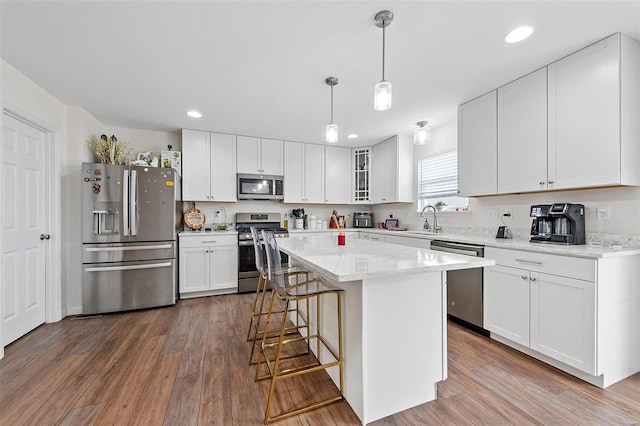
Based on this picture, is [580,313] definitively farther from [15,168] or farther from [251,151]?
[15,168]

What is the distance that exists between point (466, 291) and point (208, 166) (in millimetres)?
3683

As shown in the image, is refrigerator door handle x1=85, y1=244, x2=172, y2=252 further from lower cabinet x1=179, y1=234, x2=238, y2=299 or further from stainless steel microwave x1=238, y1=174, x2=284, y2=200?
stainless steel microwave x1=238, y1=174, x2=284, y2=200

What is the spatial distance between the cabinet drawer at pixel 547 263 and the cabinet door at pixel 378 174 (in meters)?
2.33

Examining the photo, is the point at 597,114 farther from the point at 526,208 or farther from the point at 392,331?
the point at 392,331

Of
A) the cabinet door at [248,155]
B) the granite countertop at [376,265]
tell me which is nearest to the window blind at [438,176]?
the granite countertop at [376,265]

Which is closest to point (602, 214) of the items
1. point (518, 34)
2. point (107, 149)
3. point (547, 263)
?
point (547, 263)

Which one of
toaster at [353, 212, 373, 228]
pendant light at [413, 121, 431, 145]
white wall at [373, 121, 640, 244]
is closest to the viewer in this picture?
white wall at [373, 121, 640, 244]

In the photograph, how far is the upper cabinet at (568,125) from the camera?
192 centimetres

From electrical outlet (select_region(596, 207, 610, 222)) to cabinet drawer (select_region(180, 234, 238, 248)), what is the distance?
3919mm

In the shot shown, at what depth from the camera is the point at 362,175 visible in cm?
502

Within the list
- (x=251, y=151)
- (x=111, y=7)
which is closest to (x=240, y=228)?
(x=251, y=151)

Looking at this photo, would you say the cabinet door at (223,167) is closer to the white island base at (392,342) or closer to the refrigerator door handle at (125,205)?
the refrigerator door handle at (125,205)

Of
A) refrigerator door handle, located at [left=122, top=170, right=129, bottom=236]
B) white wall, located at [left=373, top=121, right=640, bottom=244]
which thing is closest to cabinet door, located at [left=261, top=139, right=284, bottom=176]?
refrigerator door handle, located at [left=122, top=170, right=129, bottom=236]

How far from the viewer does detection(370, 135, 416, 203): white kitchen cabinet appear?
14.0ft
